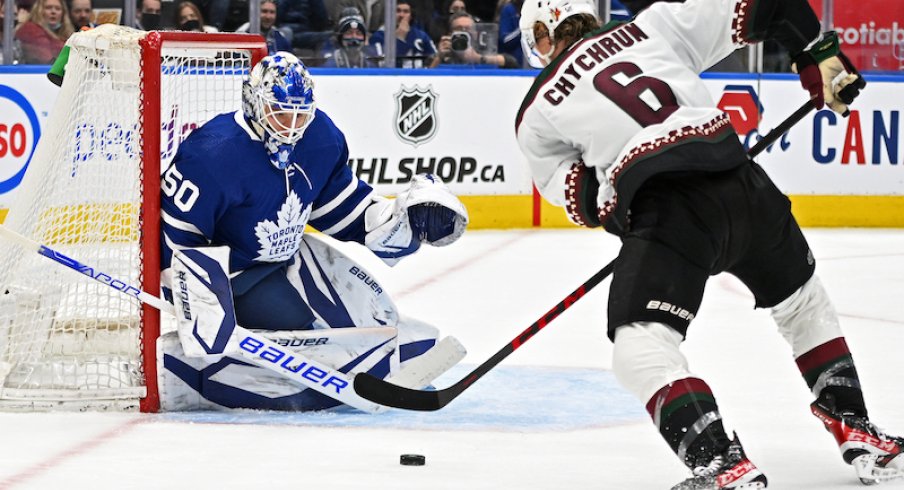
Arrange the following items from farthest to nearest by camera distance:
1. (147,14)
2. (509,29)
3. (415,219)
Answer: (509,29) < (147,14) < (415,219)

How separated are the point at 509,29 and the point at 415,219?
11.7 feet

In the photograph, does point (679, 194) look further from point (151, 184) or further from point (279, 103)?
point (151, 184)

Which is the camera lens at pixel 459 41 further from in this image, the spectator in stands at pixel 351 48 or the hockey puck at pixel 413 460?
the hockey puck at pixel 413 460

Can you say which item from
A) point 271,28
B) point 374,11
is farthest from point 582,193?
point 374,11

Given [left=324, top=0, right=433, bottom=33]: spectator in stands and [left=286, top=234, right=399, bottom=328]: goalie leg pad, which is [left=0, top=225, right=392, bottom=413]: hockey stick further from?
[left=324, top=0, right=433, bottom=33]: spectator in stands

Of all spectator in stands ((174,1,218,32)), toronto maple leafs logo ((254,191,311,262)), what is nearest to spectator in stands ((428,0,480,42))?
spectator in stands ((174,1,218,32))

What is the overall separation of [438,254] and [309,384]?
8.92 feet

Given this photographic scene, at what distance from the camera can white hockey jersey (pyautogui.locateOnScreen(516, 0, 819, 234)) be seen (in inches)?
93.8

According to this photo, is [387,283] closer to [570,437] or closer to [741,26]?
[570,437]

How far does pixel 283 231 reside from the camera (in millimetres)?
3137

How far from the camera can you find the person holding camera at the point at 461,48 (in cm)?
659

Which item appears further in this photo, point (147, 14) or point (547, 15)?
point (147, 14)

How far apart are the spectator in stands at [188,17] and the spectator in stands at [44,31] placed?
1.40 ft

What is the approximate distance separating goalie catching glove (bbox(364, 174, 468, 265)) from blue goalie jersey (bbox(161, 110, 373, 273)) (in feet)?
0.51
